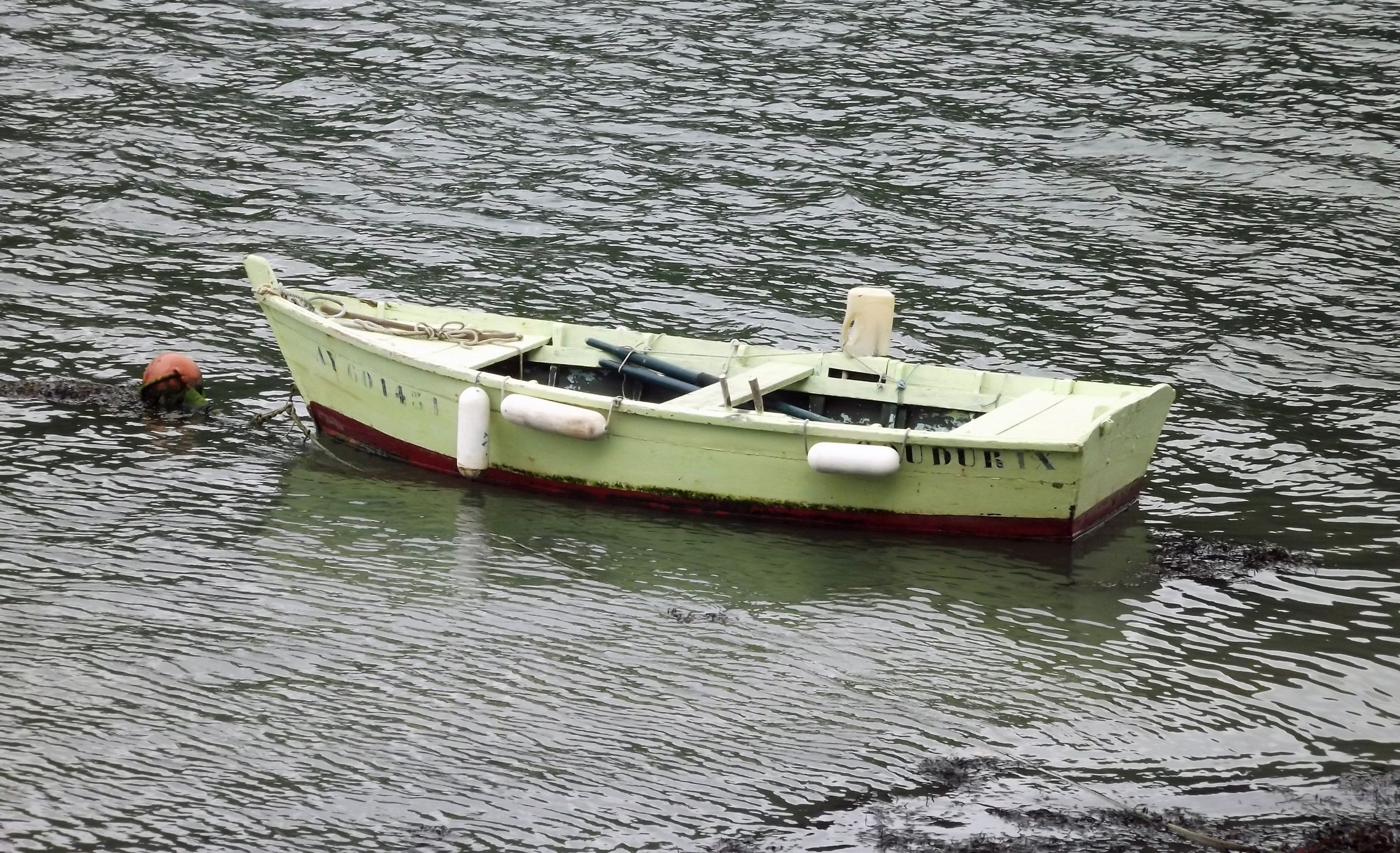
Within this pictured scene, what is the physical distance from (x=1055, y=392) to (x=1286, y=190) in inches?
336

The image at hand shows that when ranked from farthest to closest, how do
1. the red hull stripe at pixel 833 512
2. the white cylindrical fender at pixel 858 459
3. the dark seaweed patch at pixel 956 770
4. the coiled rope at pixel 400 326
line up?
1. the coiled rope at pixel 400 326
2. the red hull stripe at pixel 833 512
3. the white cylindrical fender at pixel 858 459
4. the dark seaweed patch at pixel 956 770

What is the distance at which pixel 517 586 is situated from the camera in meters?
10.7

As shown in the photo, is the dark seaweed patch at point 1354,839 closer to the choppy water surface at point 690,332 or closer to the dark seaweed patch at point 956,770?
the choppy water surface at point 690,332

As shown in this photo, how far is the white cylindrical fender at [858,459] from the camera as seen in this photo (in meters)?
11.0

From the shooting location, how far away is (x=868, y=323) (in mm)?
12391

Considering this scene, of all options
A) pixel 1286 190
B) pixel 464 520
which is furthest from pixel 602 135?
pixel 464 520

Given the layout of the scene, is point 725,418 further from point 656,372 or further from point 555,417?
point 656,372

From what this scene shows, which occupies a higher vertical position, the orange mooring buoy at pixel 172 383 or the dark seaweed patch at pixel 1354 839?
the orange mooring buoy at pixel 172 383

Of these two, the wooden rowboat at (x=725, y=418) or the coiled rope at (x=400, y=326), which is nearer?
the wooden rowboat at (x=725, y=418)

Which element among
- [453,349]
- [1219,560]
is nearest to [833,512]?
[1219,560]

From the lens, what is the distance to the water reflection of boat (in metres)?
10.6

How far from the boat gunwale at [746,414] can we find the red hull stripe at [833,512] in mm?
666

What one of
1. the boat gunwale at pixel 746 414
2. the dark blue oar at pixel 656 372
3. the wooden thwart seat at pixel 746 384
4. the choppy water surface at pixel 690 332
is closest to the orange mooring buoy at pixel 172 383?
the choppy water surface at pixel 690 332

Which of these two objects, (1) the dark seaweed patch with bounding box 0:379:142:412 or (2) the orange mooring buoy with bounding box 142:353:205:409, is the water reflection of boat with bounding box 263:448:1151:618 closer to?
(2) the orange mooring buoy with bounding box 142:353:205:409
